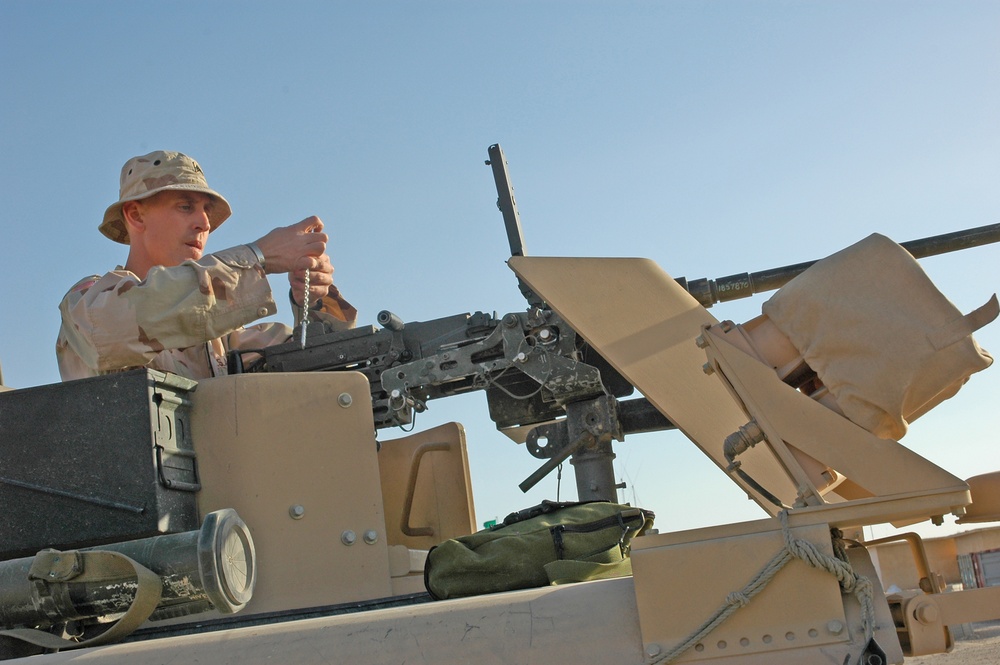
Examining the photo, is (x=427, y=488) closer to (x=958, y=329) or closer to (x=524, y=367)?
(x=524, y=367)

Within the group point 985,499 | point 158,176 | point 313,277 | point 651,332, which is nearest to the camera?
point 985,499

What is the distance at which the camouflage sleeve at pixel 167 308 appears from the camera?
323cm

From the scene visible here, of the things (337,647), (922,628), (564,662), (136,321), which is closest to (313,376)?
(136,321)

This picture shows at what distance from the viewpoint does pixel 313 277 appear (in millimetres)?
3838

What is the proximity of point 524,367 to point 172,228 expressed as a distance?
1.41 meters

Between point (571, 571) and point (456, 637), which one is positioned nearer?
point (456, 637)

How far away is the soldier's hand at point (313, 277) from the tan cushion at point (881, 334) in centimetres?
181

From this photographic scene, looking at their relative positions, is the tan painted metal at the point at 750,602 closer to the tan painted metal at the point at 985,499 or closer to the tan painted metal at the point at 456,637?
the tan painted metal at the point at 456,637

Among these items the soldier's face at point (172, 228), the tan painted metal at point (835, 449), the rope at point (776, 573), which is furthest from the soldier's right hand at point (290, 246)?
the rope at point (776, 573)

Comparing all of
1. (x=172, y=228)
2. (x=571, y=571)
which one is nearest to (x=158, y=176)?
(x=172, y=228)

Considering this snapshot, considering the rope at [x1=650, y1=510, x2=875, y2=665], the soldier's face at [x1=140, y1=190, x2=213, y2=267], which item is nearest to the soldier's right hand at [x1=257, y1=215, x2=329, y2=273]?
the soldier's face at [x1=140, y1=190, x2=213, y2=267]

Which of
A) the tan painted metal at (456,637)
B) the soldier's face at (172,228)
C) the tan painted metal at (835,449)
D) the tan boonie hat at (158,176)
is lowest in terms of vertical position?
the tan painted metal at (456,637)

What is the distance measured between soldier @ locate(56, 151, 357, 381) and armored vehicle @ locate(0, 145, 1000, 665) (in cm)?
38

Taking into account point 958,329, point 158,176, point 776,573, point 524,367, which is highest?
point 158,176
